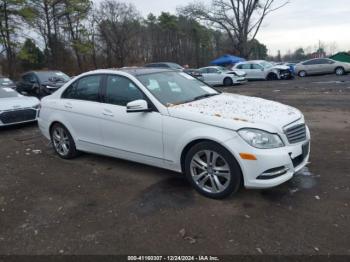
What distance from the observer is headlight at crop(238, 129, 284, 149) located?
12.0 feet

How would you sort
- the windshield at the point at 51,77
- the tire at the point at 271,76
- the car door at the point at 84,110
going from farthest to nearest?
the tire at the point at 271,76, the windshield at the point at 51,77, the car door at the point at 84,110

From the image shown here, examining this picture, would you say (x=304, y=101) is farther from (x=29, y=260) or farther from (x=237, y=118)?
(x=29, y=260)

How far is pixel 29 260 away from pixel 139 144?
206 cm

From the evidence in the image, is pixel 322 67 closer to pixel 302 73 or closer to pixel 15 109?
pixel 302 73

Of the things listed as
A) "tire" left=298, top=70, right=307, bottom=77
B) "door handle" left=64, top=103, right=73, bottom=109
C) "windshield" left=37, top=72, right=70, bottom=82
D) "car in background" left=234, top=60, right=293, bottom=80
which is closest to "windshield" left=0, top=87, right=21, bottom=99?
"windshield" left=37, top=72, right=70, bottom=82

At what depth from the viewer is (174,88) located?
487cm

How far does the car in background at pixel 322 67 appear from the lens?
24.6m

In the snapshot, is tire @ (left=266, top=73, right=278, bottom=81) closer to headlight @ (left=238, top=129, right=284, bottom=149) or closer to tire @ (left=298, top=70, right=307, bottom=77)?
tire @ (left=298, top=70, right=307, bottom=77)

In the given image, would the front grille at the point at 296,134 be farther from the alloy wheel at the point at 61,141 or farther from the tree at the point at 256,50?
the tree at the point at 256,50

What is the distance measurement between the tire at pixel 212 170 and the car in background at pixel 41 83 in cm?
1131

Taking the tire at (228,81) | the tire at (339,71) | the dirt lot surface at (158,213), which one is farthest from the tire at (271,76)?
the dirt lot surface at (158,213)

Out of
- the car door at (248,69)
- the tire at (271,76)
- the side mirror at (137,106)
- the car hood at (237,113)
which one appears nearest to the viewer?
the car hood at (237,113)

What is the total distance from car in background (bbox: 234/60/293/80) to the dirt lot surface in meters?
19.9

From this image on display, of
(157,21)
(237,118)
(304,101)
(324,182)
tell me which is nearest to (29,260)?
(237,118)
